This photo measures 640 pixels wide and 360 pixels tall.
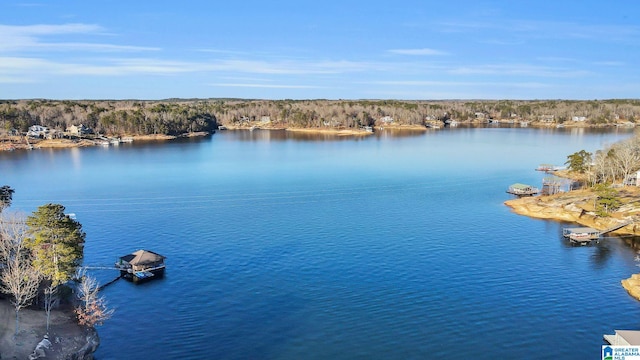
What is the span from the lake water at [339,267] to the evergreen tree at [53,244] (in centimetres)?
448

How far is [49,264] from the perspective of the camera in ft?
97.9

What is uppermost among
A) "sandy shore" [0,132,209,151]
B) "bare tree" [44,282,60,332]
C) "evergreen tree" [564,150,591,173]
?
"evergreen tree" [564,150,591,173]

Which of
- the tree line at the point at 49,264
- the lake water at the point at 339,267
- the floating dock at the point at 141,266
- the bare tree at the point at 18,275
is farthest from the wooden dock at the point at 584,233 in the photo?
the bare tree at the point at 18,275

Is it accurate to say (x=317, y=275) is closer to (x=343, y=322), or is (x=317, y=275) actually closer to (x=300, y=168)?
(x=343, y=322)

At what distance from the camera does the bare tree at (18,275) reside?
2662cm

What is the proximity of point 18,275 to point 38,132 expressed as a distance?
4883 inches

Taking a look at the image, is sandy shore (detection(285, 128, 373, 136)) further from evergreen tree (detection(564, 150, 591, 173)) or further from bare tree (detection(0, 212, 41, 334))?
bare tree (detection(0, 212, 41, 334))

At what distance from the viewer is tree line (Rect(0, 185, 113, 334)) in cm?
2858

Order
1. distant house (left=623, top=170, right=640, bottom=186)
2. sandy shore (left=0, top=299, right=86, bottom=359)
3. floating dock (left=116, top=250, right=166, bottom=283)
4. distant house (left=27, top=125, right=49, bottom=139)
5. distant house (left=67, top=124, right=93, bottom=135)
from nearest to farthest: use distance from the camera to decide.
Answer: sandy shore (left=0, top=299, right=86, bottom=359) < floating dock (left=116, top=250, right=166, bottom=283) < distant house (left=623, top=170, right=640, bottom=186) < distant house (left=27, top=125, right=49, bottom=139) < distant house (left=67, top=124, right=93, bottom=135)

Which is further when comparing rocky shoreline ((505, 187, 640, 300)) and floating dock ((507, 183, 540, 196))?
floating dock ((507, 183, 540, 196))

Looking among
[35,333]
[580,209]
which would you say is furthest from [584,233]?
[35,333]

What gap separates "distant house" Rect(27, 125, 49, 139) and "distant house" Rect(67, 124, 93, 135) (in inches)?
233

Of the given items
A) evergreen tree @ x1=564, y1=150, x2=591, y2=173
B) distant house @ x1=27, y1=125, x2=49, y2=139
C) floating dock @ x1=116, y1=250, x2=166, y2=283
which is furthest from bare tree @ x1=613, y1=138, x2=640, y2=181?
distant house @ x1=27, y1=125, x2=49, y2=139

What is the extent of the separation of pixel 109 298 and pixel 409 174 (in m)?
57.2
